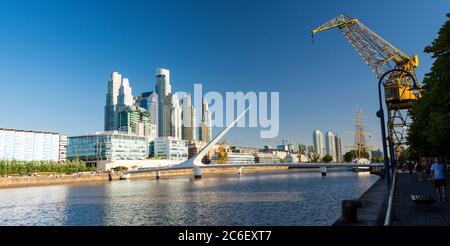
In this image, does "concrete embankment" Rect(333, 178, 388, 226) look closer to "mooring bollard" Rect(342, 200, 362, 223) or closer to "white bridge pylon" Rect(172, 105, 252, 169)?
"mooring bollard" Rect(342, 200, 362, 223)

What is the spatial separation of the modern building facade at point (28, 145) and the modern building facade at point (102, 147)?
12934 mm

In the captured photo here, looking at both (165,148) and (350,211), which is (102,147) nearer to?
(165,148)

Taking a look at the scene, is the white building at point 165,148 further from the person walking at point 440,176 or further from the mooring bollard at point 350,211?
the mooring bollard at point 350,211

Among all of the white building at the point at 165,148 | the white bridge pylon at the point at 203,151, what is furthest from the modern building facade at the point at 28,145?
the white bridge pylon at the point at 203,151

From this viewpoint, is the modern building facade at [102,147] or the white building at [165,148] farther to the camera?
the white building at [165,148]

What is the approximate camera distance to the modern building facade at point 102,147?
155875mm

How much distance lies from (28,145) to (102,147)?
34.8 m

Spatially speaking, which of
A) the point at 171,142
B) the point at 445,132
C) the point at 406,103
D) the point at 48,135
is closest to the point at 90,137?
the point at 48,135

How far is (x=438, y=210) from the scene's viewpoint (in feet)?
48.8

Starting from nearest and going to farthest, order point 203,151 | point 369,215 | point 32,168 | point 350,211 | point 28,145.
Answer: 1. point 350,211
2. point 369,215
3. point 32,168
4. point 203,151
5. point 28,145

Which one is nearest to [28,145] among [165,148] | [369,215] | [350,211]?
[165,148]

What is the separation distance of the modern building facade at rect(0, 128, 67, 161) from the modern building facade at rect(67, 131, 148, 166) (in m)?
12.9

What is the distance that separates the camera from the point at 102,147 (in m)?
156

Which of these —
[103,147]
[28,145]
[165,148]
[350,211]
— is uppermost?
[28,145]
